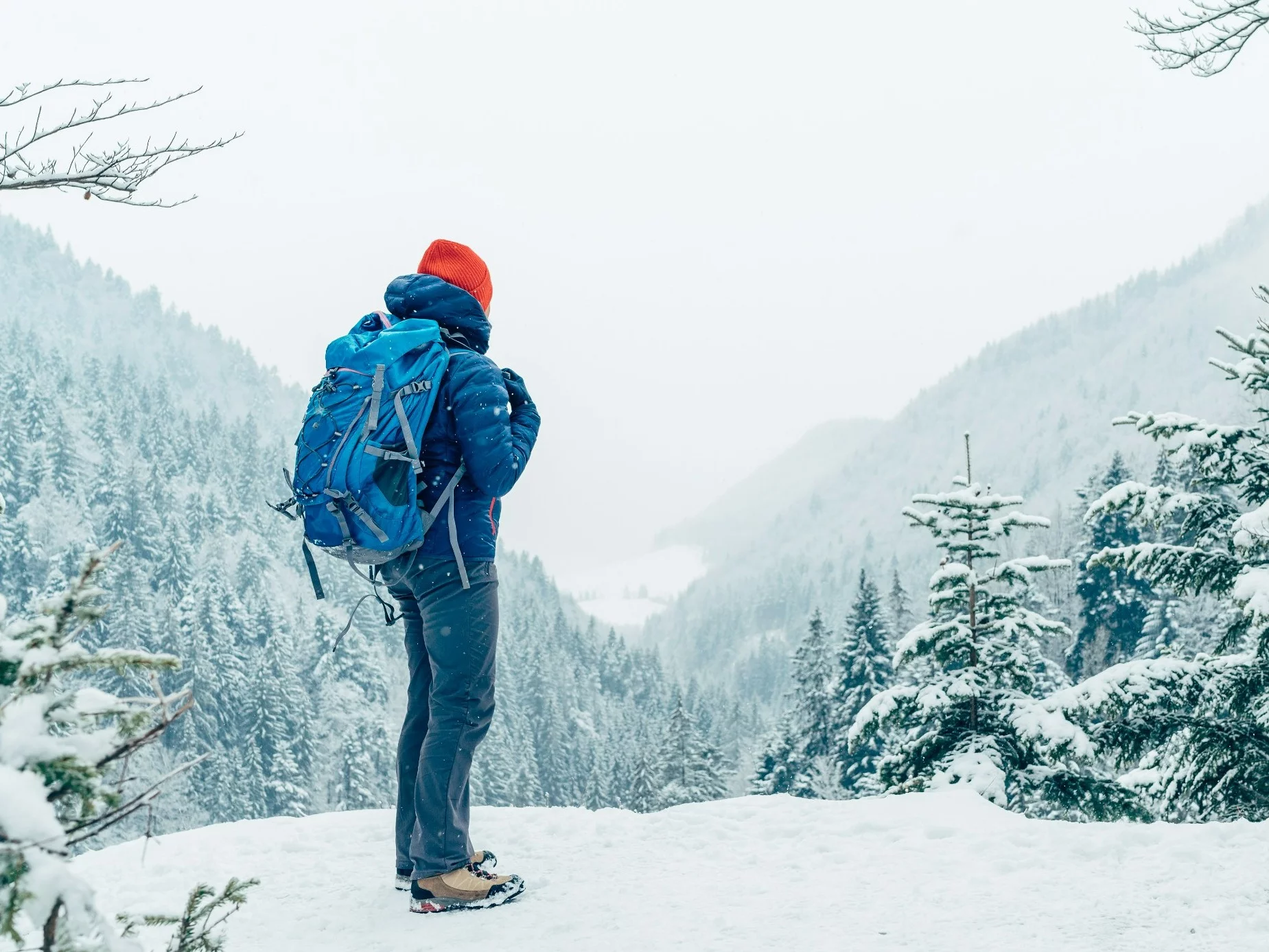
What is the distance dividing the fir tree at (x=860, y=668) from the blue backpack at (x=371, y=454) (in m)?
28.4

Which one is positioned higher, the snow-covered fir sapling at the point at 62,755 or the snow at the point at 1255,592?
the snow-covered fir sapling at the point at 62,755

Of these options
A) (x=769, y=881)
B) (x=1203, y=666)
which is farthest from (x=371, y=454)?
(x=1203, y=666)

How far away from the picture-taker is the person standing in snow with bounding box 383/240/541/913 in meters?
3.98

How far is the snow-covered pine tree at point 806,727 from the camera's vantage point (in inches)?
1348

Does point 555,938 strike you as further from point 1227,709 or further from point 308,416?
point 1227,709

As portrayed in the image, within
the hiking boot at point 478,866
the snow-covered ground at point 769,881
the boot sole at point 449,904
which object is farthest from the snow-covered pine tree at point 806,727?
the boot sole at point 449,904

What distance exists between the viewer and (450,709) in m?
4.11

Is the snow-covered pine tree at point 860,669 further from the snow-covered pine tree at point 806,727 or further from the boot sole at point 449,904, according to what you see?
the boot sole at point 449,904

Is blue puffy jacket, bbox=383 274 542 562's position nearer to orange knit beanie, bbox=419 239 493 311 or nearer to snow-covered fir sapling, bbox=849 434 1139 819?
orange knit beanie, bbox=419 239 493 311

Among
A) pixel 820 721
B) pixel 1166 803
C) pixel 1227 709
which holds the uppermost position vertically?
pixel 1227 709

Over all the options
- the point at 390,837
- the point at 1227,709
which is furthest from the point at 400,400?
the point at 1227,709

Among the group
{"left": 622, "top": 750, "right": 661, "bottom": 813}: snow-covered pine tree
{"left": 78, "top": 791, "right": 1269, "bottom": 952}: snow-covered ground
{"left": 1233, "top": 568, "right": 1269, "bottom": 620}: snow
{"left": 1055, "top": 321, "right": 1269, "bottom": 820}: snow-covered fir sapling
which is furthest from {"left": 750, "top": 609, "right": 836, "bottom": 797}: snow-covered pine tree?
{"left": 78, "top": 791, "right": 1269, "bottom": 952}: snow-covered ground

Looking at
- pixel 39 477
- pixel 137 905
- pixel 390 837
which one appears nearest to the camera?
pixel 137 905

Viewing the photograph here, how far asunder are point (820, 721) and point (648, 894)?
3172 cm
